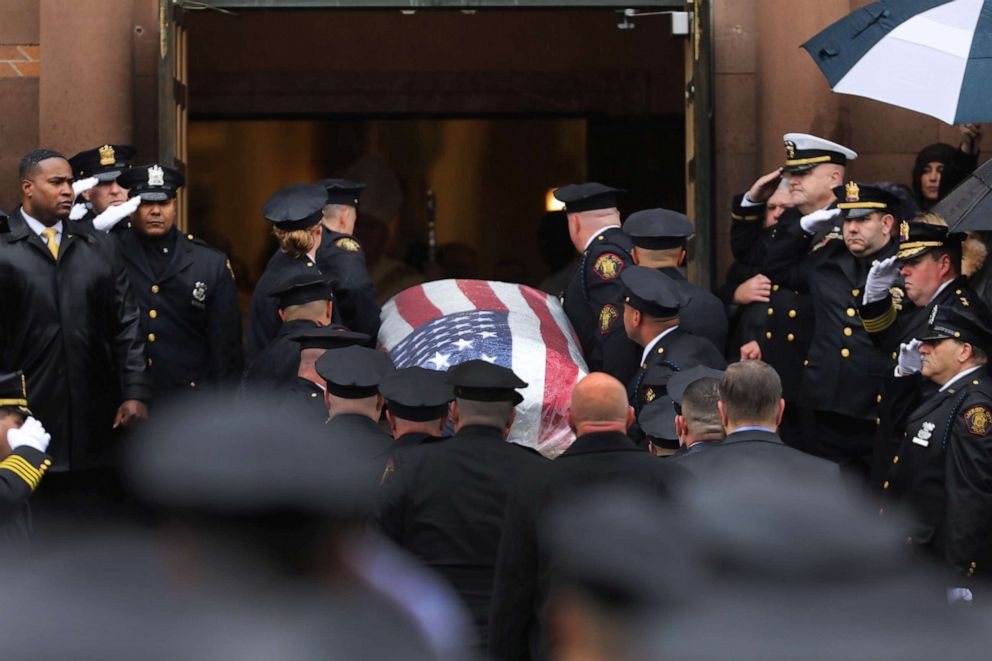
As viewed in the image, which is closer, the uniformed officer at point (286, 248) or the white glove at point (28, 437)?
the white glove at point (28, 437)

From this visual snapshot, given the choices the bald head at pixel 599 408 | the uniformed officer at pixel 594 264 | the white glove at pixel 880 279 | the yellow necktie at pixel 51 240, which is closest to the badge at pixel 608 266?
the uniformed officer at pixel 594 264

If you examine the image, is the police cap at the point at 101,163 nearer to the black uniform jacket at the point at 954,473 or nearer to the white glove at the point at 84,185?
the white glove at the point at 84,185

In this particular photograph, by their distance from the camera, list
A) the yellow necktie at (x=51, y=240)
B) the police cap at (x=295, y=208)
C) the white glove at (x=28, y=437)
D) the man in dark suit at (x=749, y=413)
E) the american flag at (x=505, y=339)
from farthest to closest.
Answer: the police cap at (x=295, y=208) < the yellow necktie at (x=51, y=240) < the american flag at (x=505, y=339) < the white glove at (x=28, y=437) < the man in dark suit at (x=749, y=413)

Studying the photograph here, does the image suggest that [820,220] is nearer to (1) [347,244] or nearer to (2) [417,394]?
(1) [347,244]

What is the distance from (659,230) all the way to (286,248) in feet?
5.07

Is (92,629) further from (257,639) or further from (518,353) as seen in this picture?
(518,353)

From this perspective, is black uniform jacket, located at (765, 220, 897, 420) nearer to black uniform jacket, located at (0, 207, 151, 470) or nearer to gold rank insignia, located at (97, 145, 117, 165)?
black uniform jacket, located at (0, 207, 151, 470)

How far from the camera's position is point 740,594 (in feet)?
7.38

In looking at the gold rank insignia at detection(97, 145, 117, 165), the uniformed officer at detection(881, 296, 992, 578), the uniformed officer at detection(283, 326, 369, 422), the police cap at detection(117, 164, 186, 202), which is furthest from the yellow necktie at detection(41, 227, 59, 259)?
the uniformed officer at detection(881, 296, 992, 578)

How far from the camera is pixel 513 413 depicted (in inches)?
212

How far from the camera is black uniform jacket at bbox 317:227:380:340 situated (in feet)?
26.6

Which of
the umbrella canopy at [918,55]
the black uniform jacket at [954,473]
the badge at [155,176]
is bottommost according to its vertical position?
the black uniform jacket at [954,473]

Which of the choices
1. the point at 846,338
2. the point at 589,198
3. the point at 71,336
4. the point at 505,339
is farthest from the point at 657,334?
the point at 71,336

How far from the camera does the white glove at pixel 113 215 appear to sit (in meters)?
8.00
